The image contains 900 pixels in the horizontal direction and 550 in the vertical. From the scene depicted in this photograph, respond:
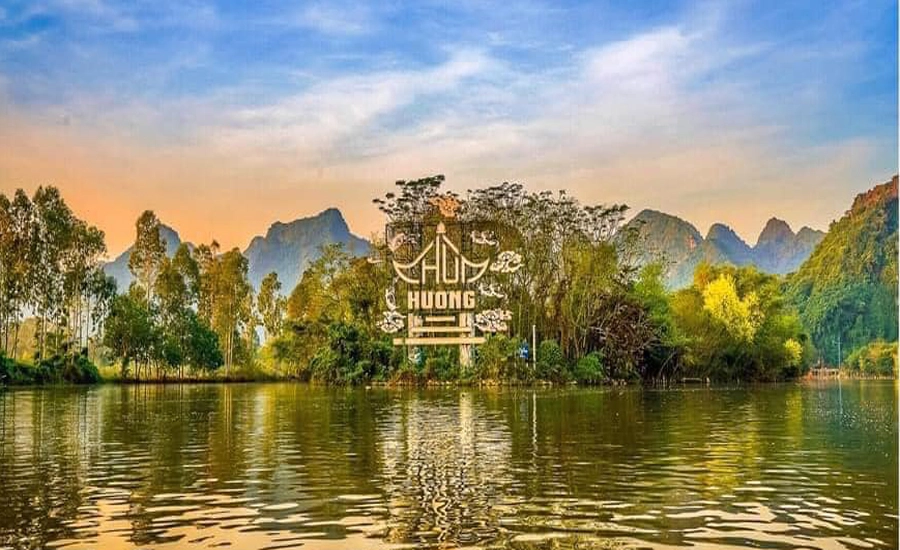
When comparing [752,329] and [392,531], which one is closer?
[392,531]

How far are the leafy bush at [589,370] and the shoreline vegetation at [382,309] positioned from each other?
8cm

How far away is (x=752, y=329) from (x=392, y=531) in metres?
56.8

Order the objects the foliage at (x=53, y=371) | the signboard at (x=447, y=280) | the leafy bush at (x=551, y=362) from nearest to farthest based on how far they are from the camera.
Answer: the leafy bush at (x=551, y=362)
the foliage at (x=53, y=371)
the signboard at (x=447, y=280)

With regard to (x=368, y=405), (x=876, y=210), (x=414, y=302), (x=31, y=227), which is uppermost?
(x=876, y=210)

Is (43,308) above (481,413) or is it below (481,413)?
above

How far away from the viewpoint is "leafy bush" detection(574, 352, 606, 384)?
52.9 m

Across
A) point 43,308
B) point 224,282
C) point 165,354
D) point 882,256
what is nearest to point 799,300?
point 882,256

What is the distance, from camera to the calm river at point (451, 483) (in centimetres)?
923

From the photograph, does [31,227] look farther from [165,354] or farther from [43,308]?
[165,354]

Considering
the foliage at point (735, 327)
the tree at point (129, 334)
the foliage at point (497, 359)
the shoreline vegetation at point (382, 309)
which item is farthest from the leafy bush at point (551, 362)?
the tree at point (129, 334)

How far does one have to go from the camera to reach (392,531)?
369 inches

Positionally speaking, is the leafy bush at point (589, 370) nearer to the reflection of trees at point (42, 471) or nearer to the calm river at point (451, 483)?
the calm river at point (451, 483)

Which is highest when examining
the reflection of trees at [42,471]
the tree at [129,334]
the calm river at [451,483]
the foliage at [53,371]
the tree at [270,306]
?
the tree at [270,306]

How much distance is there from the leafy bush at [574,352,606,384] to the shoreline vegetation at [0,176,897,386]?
8 centimetres
